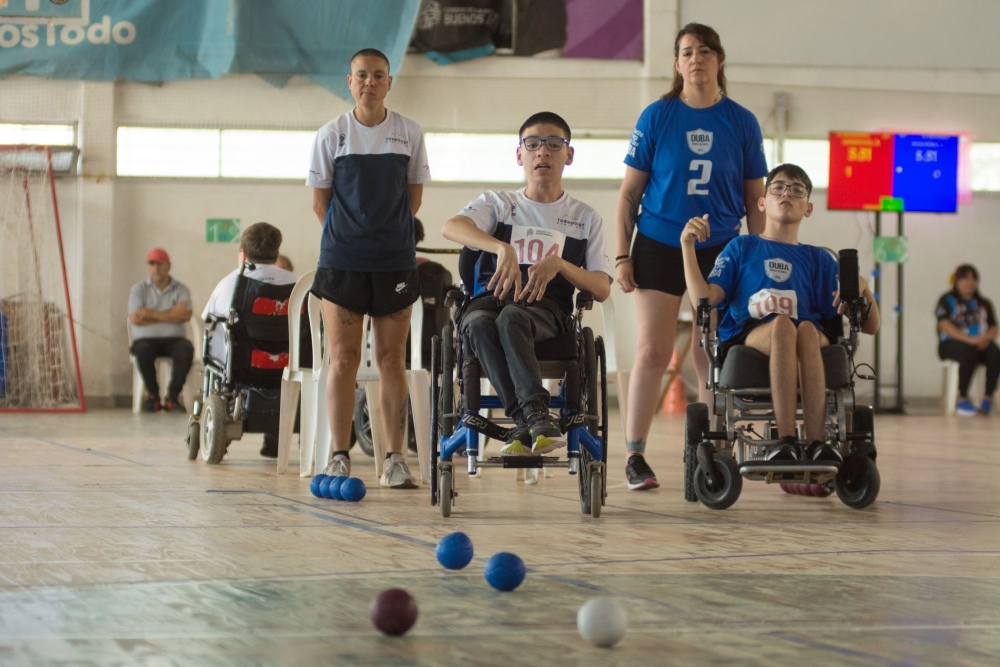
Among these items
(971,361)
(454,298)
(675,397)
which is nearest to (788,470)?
(454,298)

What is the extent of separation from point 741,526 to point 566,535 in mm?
465

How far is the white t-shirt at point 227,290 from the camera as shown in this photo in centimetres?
479

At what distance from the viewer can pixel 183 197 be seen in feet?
31.9

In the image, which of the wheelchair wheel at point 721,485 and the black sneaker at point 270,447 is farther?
the black sneaker at point 270,447

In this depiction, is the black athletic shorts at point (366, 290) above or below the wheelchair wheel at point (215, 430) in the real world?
above

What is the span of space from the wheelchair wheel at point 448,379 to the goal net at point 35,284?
21.6 ft

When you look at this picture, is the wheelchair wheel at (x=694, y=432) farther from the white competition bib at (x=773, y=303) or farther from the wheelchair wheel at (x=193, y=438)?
the wheelchair wheel at (x=193, y=438)

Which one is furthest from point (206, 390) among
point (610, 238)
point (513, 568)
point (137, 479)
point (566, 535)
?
point (610, 238)

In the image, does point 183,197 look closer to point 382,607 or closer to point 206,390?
point 206,390

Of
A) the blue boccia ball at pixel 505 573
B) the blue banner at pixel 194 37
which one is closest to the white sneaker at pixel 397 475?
the blue boccia ball at pixel 505 573

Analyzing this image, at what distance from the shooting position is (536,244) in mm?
3180

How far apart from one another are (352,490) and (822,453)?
4.07ft

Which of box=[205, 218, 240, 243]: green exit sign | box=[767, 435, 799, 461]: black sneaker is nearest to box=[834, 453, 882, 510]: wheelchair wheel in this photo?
box=[767, 435, 799, 461]: black sneaker

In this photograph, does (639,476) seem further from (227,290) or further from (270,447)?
(227,290)
